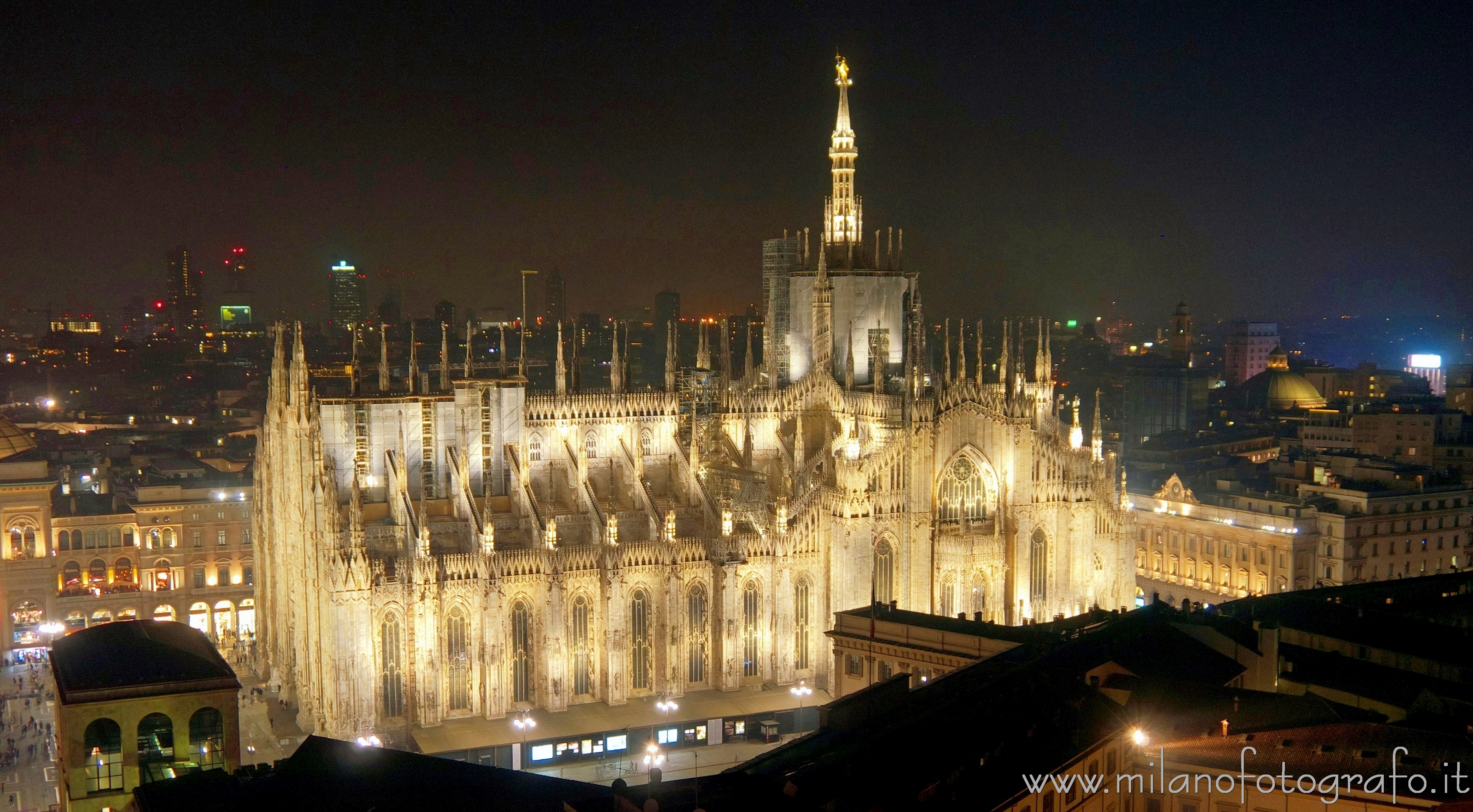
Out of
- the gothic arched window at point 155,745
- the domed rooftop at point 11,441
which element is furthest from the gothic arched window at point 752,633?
the domed rooftop at point 11,441

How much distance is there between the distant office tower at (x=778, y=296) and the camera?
82.4m

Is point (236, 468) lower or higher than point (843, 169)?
lower

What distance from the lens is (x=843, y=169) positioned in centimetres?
8212

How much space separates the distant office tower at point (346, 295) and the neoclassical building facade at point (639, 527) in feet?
163

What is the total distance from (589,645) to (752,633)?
8355mm

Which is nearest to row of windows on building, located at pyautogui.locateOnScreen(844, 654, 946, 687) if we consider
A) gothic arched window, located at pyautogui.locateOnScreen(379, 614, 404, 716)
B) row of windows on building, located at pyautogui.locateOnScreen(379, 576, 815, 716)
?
row of windows on building, located at pyautogui.locateOnScreen(379, 576, 815, 716)

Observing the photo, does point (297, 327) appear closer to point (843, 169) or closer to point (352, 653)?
point (352, 653)

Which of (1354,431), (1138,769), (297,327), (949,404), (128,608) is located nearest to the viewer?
(1138,769)

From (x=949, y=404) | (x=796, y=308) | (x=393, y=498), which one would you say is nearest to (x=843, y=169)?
(x=796, y=308)

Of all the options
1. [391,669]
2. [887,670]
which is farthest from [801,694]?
[391,669]

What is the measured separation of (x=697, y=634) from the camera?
2576 inches

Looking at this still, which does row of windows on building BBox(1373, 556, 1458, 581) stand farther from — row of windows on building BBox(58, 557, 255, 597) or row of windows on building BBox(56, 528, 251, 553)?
row of windows on building BBox(56, 528, 251, 553)

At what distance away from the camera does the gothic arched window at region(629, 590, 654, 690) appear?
64.0 metres

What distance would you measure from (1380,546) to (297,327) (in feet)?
246
